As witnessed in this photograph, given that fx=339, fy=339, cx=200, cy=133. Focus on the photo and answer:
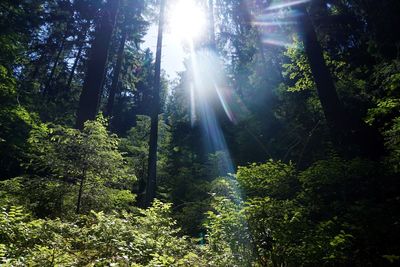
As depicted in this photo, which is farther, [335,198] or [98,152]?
[98,152]

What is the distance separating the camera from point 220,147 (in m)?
20.2

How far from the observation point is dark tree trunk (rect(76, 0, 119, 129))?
39.7 feet

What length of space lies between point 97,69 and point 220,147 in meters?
9.69

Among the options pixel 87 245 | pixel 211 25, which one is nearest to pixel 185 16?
pixel 211 25

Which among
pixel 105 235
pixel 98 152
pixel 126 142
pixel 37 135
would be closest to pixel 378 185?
pixel 105 235

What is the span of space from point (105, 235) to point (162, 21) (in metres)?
13.1

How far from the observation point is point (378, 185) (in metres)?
6.29

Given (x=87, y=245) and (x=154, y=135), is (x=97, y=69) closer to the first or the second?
(x=154, y=135)

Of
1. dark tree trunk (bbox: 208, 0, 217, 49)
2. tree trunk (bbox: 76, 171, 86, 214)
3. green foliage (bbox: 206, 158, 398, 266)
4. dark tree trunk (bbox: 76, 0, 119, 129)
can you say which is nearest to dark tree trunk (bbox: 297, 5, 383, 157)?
green foliage (bbox: 206, 158, 398, 266)

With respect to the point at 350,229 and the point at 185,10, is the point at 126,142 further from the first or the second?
the point at 350,229

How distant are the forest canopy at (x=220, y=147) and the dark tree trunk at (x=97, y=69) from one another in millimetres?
55

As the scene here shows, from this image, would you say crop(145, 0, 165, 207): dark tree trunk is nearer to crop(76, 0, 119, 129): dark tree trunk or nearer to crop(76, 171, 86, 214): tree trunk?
crop(76, 0, 119, 129): dark tree trunk

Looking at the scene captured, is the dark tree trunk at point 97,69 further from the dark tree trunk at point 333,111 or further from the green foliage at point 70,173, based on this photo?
the dark tree trunk at point 333,111

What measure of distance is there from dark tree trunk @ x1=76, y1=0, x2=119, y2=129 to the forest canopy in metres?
0.05
